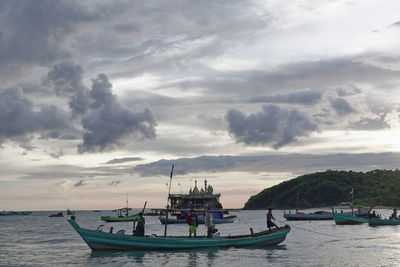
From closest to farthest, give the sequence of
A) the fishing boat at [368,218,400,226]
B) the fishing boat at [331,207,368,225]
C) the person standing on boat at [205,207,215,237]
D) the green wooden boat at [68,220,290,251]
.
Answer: the green wooden boat at [68,220,290,251] < the person standing on boat at [205,207,215,237] < the fishing boat at [368,218,400,226] < the fishing boat at [331,207,368,225]

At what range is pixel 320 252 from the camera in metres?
36.6

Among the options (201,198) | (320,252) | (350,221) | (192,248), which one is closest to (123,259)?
(192,248)

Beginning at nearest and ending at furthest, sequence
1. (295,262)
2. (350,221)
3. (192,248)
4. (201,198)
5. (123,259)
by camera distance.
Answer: (295,262)
(123,259)
(192,248)
(350,221)
(201,198)

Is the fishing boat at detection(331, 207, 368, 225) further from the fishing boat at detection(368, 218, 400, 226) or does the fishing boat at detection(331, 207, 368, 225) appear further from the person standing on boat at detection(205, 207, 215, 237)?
the person standing on boat at detection(205, 207, 215, 237)

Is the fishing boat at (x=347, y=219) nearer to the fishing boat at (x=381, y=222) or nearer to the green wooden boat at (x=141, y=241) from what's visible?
the fishing boat at (x=381, y=222)

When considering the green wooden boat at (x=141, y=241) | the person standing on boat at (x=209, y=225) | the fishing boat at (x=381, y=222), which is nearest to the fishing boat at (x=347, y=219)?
the fishing boat at (x=381, y=222)

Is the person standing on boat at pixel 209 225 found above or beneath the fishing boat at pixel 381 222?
above

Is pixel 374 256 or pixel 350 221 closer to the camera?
pixel 374 256

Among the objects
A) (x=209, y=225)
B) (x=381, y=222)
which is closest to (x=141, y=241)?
(x=209, y=225)

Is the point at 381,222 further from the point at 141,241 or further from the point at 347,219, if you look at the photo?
the point at 141,241

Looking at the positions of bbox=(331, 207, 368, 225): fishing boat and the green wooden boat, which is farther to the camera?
bbox=(331, 207, 368, 225): fishing boat

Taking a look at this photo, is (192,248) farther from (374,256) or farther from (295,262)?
(374,256)

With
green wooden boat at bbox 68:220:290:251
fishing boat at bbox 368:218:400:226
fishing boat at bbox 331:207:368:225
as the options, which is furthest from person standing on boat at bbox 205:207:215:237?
fishing boat at bbox 331:207:368:225

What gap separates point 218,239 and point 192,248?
2312 millimetres
